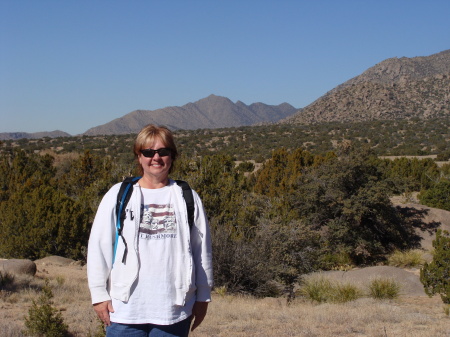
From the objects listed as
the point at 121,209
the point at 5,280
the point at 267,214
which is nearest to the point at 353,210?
the point at 267,214

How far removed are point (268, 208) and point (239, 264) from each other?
13.3 ft

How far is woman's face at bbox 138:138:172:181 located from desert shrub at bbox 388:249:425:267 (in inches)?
620

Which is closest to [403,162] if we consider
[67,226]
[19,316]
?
[67,226]

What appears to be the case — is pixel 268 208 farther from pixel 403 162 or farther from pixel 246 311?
pixel 403 162

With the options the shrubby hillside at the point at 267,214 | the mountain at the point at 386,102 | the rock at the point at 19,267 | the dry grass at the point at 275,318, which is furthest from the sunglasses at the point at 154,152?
the mountain at the point at 386,102

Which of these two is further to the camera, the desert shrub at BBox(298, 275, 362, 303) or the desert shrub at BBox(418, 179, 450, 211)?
the desert shrub at BBox(418, 179, 450, 211)

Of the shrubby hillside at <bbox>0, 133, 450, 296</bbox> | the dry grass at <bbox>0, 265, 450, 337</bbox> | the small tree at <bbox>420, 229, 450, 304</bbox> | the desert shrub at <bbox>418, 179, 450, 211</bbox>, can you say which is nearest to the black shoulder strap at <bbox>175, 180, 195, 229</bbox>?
the dry grass at <bbox>0, 265, 450, 337</bbox>

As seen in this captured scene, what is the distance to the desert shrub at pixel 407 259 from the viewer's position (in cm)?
1700

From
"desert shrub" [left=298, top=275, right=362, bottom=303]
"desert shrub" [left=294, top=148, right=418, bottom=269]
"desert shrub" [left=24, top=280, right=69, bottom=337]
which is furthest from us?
"desert shrub" [left=294, top=148, right=418, bottom=269]

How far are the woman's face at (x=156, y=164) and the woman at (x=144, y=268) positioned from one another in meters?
0.15

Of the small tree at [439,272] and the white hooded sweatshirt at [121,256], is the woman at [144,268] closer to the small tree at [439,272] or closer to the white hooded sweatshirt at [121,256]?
the white hooded sweatshirt at [121,256]

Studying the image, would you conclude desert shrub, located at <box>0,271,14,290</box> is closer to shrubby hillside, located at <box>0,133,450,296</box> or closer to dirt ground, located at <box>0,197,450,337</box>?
dirt ground, located at <box>0,197,450,337</box>

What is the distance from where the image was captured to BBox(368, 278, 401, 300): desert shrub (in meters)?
10.8

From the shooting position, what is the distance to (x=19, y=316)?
797cm
